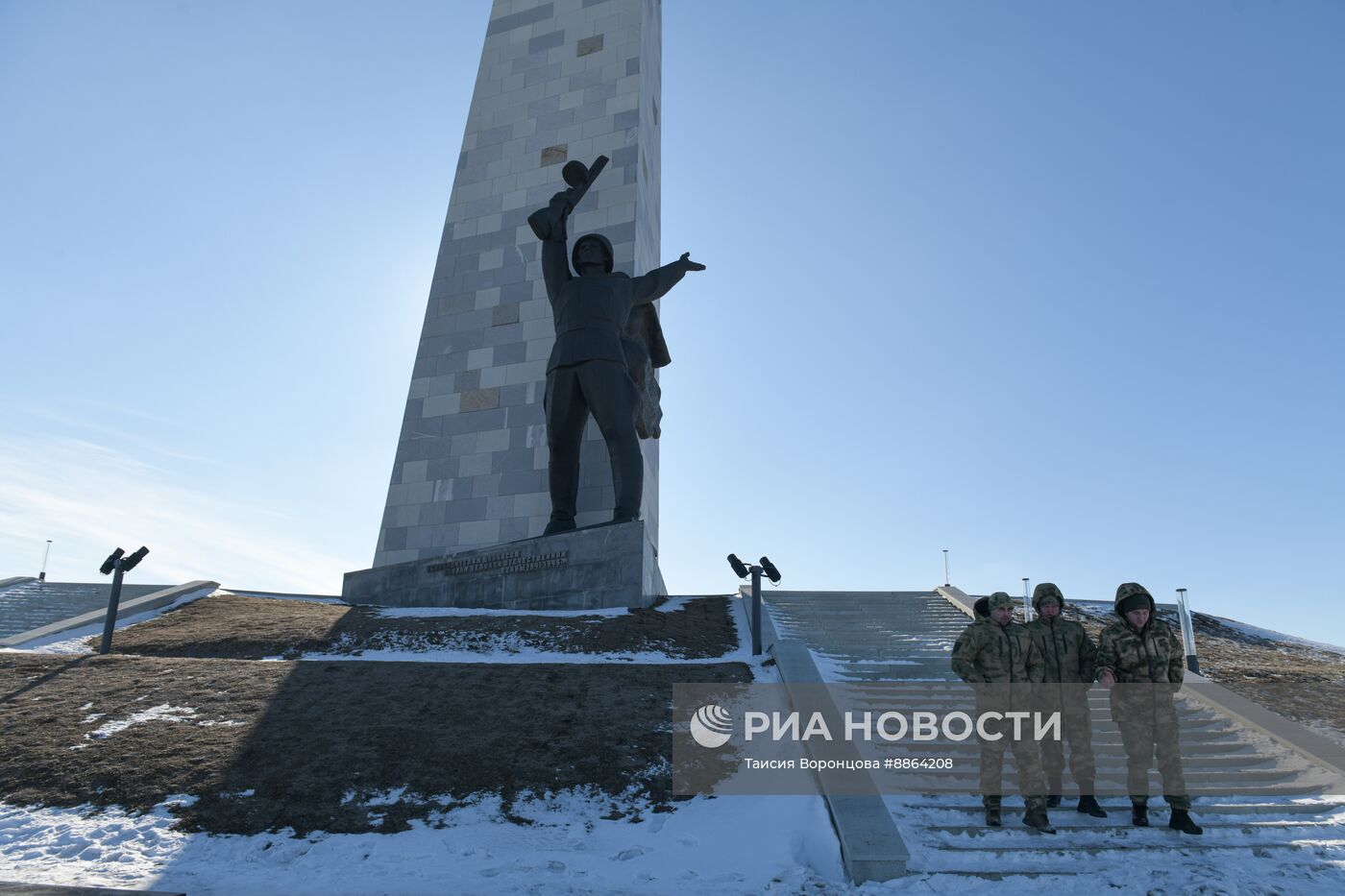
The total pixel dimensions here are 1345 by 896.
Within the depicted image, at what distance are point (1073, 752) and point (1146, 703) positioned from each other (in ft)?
2.12

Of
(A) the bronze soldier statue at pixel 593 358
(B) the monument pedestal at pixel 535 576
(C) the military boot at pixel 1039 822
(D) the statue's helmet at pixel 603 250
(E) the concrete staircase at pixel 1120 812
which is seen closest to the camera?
(E) the concrete staircase at pixel 1120 812

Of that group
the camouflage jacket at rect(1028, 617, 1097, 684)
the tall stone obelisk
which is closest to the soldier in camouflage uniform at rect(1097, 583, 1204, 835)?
the camouflage jacket at rect(1028, 617, 1097, 684)

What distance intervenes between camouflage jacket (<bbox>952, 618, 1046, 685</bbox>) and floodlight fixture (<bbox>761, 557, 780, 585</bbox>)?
15.5 feet

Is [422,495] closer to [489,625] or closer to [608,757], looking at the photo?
[489,625]

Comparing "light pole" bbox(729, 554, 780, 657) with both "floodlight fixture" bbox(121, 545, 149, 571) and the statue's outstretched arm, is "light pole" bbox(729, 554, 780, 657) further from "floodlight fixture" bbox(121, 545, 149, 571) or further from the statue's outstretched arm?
"floodlight fixture" bbox(121, 545, 149, 571)

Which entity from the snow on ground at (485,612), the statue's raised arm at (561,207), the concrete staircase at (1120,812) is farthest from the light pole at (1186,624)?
the statue's raised arm at (561,207)

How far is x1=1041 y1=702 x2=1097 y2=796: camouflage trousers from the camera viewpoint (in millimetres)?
6473

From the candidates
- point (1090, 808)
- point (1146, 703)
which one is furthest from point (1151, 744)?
point (1090, 808)

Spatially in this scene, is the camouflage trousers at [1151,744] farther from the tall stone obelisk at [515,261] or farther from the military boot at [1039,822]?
the tall stone obelisk at [515,261]

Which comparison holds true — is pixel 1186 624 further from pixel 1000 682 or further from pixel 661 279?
pixel 661 279

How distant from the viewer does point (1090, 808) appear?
6516mm

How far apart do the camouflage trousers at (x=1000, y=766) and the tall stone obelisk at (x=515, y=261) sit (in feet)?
31.3

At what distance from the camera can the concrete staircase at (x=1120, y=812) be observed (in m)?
5.96

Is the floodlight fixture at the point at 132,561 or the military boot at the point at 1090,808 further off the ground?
the floodlight fixture at the point at 132,561
